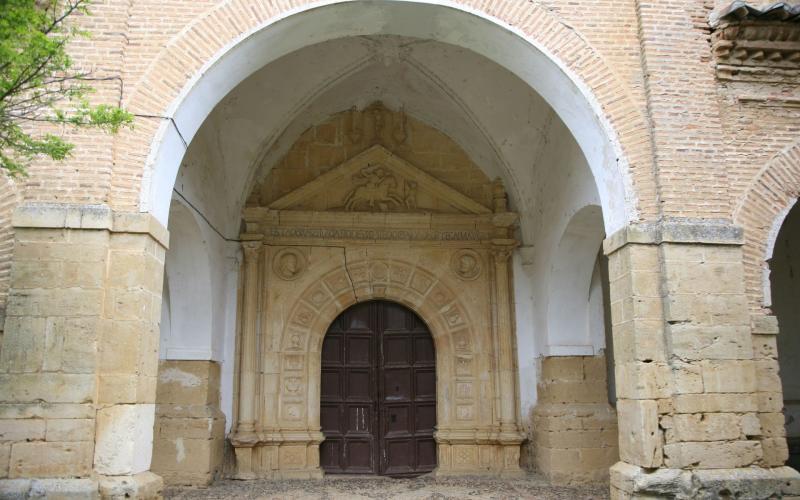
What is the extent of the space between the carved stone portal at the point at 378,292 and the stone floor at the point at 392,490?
313 millimetres

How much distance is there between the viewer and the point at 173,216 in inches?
295

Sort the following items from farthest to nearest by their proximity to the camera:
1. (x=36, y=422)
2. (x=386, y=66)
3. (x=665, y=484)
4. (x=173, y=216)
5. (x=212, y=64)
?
(x=386, y=66) < (x=173, y=216) < (x=212, y=64) < (x=665, y=484) < (x=36, y=422)

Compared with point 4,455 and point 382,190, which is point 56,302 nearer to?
point 4,455

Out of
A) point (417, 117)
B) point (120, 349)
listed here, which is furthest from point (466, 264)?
point (120, 349)

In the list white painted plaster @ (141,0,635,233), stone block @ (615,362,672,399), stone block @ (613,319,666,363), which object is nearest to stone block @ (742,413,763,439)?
stone block @ (615,362,672,399)

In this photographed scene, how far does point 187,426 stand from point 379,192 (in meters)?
3.64

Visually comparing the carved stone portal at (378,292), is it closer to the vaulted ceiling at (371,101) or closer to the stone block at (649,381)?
the vaulted ceiling at (371,101)

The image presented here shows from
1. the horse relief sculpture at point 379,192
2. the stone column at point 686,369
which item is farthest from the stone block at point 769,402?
the horse relief sculpture at point 379,192

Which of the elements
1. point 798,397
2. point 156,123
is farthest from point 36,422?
point 798,397

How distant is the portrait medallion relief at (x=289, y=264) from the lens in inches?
340

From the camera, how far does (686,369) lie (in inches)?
207

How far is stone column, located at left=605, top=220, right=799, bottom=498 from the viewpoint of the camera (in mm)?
5121

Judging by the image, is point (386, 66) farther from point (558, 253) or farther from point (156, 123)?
point (156, 123)

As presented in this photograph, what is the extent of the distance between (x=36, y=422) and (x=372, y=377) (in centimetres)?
447
